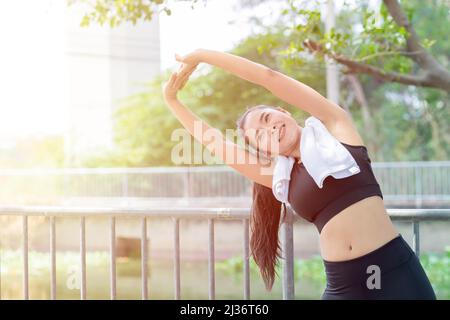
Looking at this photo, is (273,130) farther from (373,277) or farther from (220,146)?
(373,277)

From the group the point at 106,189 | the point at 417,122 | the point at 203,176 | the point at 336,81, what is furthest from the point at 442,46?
the point at 106,189

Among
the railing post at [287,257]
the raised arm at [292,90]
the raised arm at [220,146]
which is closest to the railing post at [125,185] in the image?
the railing post at [287,257]

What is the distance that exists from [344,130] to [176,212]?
728 millimetres

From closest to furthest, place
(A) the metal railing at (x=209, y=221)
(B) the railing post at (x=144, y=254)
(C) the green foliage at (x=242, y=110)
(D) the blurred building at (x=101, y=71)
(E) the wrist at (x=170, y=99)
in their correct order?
(E) the wrist at (x=170, y=99)
(A) the metal railing at (x=209, y=221)
(B) the railing post at (x=144, y=254)
(C) the green foliage at (x=242, y=110)
(D) the blurred building at (x=101, y=71)

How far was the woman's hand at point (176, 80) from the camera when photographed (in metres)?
1.78

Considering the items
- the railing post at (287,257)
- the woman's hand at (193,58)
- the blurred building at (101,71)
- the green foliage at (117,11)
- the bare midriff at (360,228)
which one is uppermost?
the blurred building at (101,71)

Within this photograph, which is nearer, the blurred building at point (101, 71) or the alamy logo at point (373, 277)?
the alamy logo at point (373, 277)

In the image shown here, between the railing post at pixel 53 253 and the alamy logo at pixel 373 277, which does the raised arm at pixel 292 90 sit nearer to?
Answer: the alamy logo at pixel 373 277

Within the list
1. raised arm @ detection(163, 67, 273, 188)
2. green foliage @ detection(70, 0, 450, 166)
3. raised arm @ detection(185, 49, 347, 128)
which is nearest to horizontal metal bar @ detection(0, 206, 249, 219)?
raised arm @ detection(163, 67, 273, 188)

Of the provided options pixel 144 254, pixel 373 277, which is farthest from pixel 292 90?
Result: pixel 144 254

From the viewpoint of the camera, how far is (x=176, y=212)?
6.97ft

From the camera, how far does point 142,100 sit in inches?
446

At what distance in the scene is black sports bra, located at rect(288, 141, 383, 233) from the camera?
1544 millimetres
